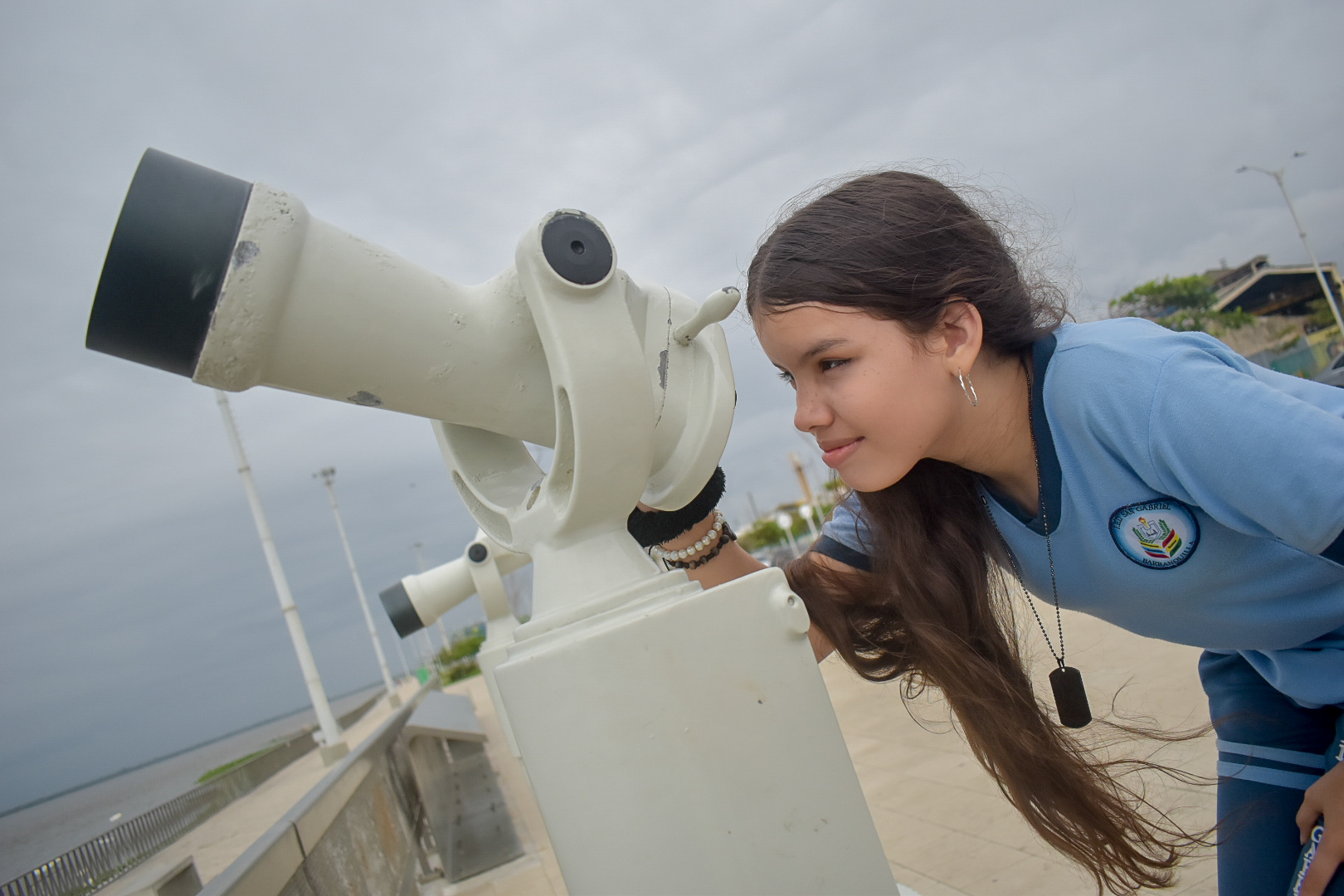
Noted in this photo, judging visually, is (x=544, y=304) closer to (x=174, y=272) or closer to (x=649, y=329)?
(x=649, y=329)

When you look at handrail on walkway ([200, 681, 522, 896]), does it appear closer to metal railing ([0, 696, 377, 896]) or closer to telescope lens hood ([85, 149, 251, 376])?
metal railing ([0, 696, 377, 896])

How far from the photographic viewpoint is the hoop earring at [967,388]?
141cm

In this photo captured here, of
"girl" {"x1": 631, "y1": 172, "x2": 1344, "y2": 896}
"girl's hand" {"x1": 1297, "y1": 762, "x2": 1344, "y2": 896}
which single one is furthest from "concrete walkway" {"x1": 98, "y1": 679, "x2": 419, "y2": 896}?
"girl's hand" {"x1": 1297, "y1": 762, "x2": 1344, "y2": 896}

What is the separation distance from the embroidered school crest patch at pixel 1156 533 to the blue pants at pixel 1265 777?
526 mm

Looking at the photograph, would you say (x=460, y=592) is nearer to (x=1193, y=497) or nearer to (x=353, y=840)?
(x=353, y=840)

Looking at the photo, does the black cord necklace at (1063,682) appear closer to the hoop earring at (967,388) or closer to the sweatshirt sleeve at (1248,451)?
the hoop earring at (967,388)

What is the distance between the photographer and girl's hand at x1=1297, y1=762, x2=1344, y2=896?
128 centimetres

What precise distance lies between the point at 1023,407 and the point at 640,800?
1054mm

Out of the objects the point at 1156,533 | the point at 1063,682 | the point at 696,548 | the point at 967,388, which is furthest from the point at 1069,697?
the point at 696,548

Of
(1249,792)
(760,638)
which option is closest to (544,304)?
(760,638)

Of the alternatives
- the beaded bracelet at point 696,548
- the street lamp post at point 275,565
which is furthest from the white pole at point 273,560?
the beaded bracelet at point 696,548

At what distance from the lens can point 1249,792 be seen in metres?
1.58

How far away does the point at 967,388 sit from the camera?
1428 millimetres

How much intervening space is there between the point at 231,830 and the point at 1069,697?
587 centimetres
